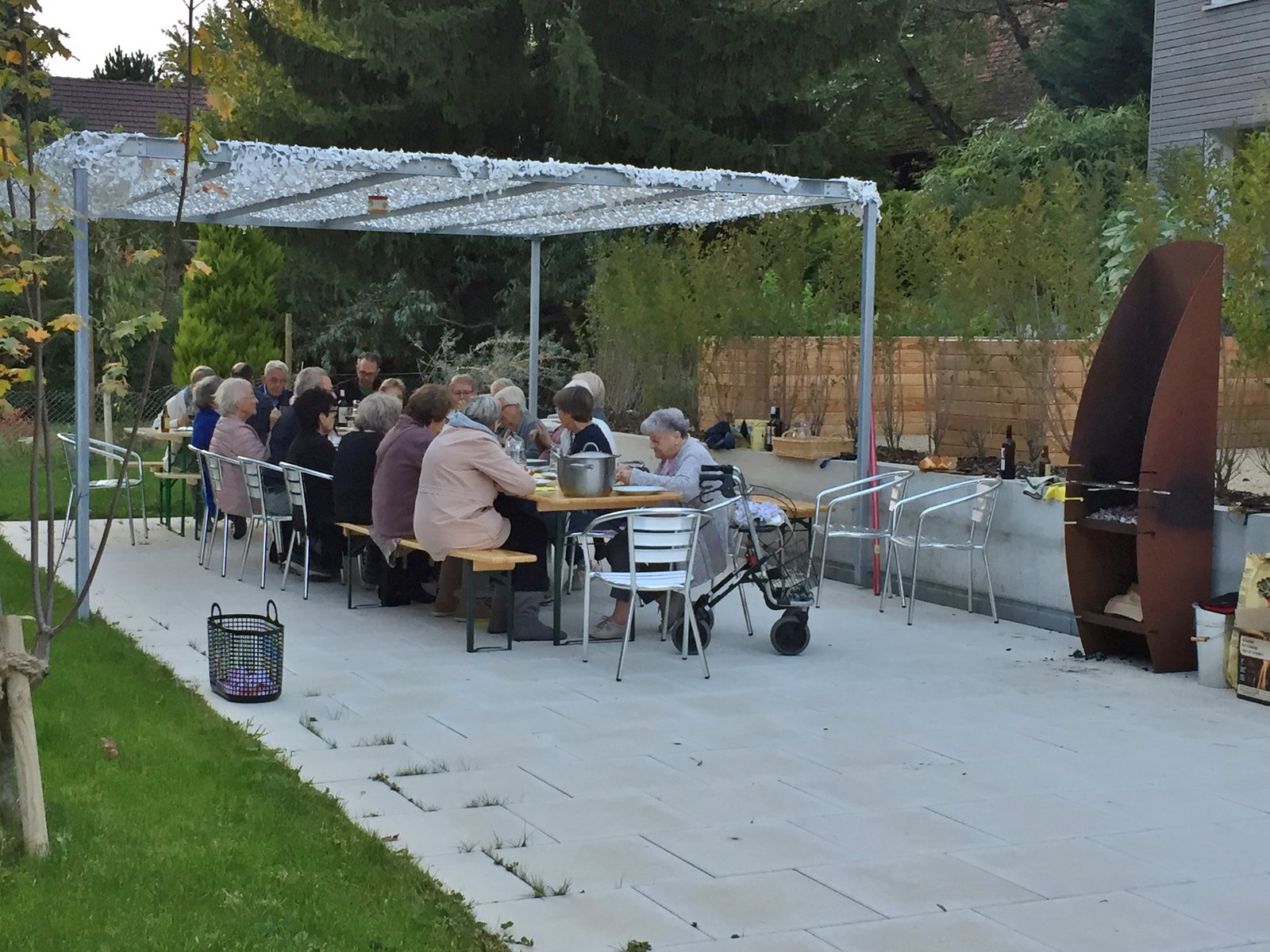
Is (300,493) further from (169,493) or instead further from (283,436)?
(169,493)

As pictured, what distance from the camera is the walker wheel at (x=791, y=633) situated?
6.96m

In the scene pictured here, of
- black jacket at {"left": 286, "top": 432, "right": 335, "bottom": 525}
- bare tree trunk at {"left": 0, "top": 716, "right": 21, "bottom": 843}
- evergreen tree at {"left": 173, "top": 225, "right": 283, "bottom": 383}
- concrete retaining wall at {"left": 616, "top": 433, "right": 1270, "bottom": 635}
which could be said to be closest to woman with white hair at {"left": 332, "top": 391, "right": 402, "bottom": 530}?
black jacket at {"left": 286, "top": 432, "right": 335, "bottom": 525}

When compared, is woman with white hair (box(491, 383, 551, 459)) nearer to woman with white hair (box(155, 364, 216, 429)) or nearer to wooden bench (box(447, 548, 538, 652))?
wooden bench (box(447, 548, 538, 652))

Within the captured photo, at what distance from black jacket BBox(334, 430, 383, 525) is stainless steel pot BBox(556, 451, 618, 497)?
1396 mm

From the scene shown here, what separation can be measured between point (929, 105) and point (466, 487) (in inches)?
778

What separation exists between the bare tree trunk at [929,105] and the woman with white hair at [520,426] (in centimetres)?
1689

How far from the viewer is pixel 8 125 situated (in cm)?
356

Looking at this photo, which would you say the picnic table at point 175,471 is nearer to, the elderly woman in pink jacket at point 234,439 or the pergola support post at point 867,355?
the elderly woman in pink jacket at point 234,439

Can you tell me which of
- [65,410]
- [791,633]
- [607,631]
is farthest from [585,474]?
[65,410]

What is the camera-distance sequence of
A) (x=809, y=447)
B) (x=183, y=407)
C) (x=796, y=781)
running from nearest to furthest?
(x=796, y=781), (x=809, y=447), (x=183, y=407)

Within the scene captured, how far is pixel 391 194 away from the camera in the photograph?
8.61m

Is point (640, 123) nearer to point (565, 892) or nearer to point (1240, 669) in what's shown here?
point (1240, 669)

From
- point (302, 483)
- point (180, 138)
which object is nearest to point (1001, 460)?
point (302, 483)

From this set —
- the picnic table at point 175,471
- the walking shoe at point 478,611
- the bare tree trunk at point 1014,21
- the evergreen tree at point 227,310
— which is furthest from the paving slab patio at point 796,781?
the bare tree trunk at point 1014,21
